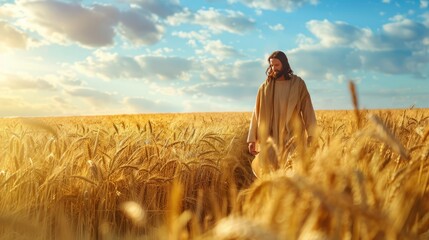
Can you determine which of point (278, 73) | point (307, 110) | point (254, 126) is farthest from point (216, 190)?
point (278, 73)

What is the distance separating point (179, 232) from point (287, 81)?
350 cm

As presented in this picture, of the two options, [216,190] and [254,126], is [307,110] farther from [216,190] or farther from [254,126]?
[216,190]

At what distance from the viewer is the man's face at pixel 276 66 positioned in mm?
4449

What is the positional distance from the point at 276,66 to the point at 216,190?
1.31 meters

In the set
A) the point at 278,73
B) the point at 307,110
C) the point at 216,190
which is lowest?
the point at 216,190

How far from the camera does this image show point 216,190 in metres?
4.66

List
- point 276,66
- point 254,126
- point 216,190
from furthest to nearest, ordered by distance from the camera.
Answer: point 254,126, point 216,190, point 276,66

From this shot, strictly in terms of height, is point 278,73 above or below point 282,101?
above

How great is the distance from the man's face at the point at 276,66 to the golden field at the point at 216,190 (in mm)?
802

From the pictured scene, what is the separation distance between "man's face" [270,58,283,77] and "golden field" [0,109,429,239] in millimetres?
802

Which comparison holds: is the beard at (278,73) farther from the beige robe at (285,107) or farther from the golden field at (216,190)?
the golden field at (216,190)

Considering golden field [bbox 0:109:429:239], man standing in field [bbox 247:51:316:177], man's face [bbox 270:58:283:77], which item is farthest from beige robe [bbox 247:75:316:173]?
golden field [bbox 0:109:429:239]

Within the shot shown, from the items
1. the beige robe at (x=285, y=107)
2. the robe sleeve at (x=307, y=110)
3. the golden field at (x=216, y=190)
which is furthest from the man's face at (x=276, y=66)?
the golden field at (x=216, y=190)

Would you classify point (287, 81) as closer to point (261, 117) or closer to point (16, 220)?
point (261, 117)
